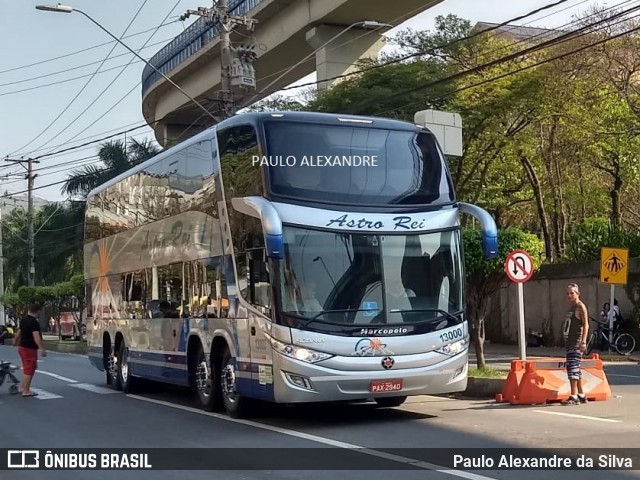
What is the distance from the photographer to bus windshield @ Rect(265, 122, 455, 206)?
39.4ft

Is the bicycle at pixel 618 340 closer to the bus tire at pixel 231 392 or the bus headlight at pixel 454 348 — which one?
the bus headlight at pixel 454 348

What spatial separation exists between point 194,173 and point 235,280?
2513mm

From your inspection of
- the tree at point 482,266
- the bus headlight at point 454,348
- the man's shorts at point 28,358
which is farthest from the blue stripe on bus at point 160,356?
the tree at point 482,266

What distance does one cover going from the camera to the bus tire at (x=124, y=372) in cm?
1826

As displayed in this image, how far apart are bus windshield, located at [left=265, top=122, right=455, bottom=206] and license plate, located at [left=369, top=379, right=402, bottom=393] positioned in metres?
2.36

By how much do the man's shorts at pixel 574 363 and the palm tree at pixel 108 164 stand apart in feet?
123

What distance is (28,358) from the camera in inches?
→ 699

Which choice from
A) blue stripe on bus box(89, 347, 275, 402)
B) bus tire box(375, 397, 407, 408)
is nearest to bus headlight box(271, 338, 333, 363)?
blue stripe on bus box(89, 347, 275, 402)

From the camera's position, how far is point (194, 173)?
1445cm

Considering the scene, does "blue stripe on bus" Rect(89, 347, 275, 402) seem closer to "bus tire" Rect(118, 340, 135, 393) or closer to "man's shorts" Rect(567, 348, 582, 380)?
"bus tire" Rect(118, 340, 135, 393)

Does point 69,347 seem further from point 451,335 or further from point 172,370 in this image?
point 451,335

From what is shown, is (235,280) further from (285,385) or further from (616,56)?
(616,56)

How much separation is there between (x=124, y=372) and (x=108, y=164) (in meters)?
32.8

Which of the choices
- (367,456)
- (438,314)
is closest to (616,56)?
(438,314)
